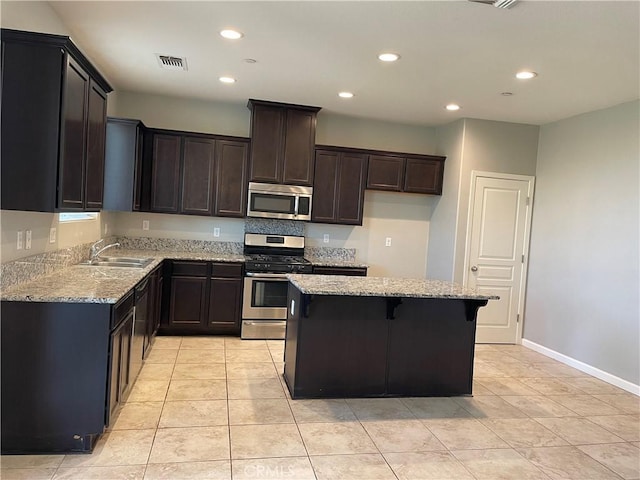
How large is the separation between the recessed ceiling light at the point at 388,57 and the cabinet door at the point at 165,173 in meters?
2.58

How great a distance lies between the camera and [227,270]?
514 cm

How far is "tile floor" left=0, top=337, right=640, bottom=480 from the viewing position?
2574mm

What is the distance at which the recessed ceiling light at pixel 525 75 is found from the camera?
3.79 m

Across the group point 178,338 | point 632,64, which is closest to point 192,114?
point 178,338

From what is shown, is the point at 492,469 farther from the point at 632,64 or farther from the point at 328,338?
the point at 632,64

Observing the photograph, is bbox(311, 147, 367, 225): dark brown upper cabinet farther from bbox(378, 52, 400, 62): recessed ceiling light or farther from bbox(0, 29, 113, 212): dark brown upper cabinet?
bbox(0, 29, 113, 212): dark brown upper cabinet

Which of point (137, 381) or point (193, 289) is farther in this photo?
point (193, 289)

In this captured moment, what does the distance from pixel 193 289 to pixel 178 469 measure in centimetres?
272

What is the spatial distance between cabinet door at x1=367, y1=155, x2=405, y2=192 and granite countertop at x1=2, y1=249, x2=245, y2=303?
9.19 ft

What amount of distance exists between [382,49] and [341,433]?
8.84ft

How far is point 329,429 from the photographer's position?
3.10m

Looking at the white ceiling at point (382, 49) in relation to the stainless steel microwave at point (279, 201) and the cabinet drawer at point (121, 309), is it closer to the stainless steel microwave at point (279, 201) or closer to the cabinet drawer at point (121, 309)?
the stainless steel microwave at point (279, 201)

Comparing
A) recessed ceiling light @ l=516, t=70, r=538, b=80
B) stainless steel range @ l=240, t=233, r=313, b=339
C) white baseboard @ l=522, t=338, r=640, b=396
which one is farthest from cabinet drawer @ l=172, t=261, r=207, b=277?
white baseboard @ l=522, t=338, r=640, b=396

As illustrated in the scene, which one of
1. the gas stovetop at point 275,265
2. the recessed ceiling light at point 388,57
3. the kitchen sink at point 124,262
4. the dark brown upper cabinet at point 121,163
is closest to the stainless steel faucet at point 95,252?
the kitchen sink at point 124,262
